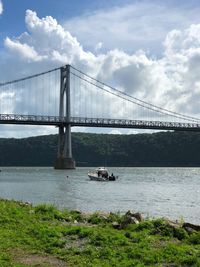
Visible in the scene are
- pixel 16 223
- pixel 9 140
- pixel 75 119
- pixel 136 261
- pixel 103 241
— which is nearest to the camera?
pixel 136 261

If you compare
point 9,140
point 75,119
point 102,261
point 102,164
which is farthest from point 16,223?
point 9,140

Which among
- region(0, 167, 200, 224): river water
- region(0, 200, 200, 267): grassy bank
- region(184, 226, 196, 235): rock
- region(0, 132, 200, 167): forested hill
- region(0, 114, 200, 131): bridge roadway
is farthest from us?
region(0, 132, 200, 167): forested hill

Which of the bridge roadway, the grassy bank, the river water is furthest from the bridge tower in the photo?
the grassy bank

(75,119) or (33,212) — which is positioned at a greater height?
(75,119)

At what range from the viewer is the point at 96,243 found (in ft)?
37.5

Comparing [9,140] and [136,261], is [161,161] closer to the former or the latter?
[9,140]

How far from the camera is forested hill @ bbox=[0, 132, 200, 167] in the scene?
15238cm

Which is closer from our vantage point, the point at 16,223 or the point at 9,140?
the point at 16,223

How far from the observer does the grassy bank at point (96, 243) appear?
32.3 feet

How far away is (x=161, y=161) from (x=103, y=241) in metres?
149

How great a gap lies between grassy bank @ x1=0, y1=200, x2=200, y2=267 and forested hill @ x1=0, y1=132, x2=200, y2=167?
133387mm

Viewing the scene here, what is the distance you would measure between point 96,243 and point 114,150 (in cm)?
15240

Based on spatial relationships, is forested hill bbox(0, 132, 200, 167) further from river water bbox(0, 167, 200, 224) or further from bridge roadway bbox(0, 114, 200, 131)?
river water bbox(0, 167, 200, 224)

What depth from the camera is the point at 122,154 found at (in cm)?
16112
